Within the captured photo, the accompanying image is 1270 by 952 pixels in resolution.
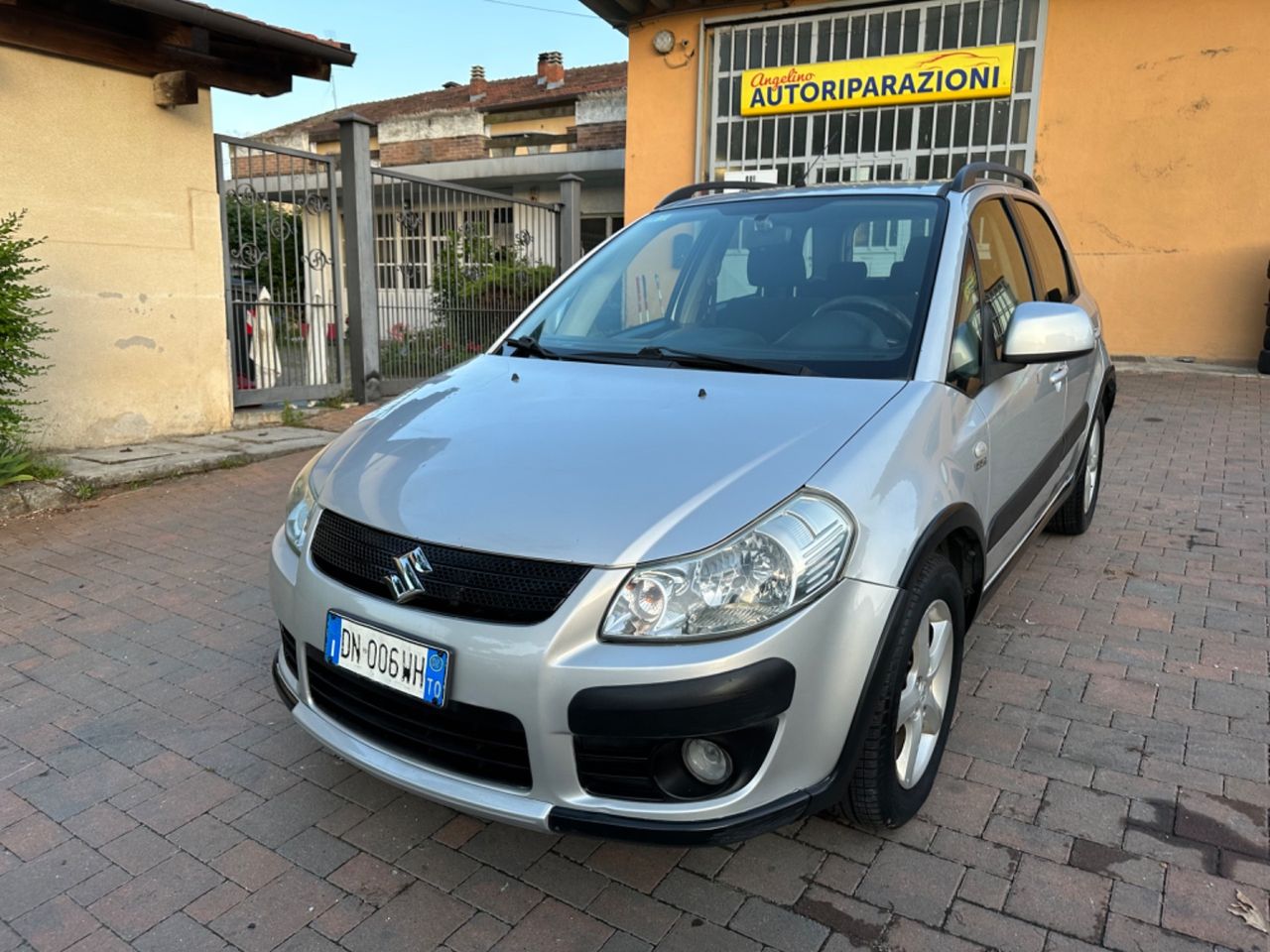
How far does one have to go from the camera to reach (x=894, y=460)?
228 cm

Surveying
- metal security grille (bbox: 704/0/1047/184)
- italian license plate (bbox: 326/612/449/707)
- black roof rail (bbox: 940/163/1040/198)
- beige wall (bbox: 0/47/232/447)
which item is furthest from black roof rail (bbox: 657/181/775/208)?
metal security grille (bbox: 704/0/1047/184)

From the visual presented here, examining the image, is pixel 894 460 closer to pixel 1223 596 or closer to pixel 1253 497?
pixel 1223 596

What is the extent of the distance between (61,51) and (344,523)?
581 centimetres

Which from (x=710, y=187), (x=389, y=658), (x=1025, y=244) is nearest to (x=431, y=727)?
(x=389, y=658)

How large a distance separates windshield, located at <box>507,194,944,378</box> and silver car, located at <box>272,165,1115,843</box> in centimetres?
2

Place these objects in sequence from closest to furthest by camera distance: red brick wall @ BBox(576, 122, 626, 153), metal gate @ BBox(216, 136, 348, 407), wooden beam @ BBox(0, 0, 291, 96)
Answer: wooden beam @ BBox(0, 0, 291, 96)
metal gate @ BBox(216, 136, 348, 407)
red brick wall @ BBox(576, 122, 626, 153)

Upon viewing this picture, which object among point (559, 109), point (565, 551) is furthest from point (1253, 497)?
point (559, 109)

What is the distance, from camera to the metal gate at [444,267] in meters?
9.52

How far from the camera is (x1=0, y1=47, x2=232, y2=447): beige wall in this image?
623 centimetres

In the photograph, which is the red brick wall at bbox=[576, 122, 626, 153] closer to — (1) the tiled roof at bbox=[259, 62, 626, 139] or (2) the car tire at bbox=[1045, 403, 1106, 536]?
(1) the tiled roof at bbox=[259, 62, 626, 139]

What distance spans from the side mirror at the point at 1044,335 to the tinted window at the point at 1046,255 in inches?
44.5

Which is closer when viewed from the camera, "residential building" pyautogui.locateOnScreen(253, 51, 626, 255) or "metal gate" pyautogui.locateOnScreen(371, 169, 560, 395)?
"metal gate" pyautogui.locateOnScreen(371, 169, 560, 395)

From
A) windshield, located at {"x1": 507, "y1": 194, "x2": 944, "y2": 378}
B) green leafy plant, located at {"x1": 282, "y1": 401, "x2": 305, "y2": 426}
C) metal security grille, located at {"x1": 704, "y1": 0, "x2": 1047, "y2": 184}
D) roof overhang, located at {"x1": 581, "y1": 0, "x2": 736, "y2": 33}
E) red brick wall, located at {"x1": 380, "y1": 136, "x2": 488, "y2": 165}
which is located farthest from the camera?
red brick wall, located at {"x1": 380, "y1": 136, "x2": 488, "y2": 165}

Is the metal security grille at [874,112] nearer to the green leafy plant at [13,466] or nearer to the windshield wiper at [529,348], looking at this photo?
the windshield wiper at [529,348]
